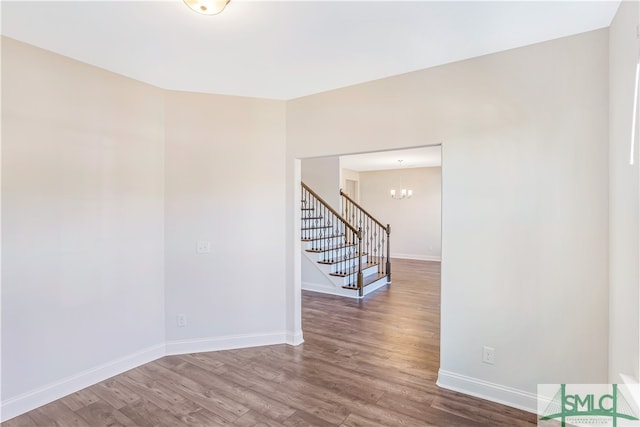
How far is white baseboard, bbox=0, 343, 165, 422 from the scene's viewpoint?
2047 mm

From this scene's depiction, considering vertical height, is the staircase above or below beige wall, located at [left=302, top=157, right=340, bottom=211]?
below

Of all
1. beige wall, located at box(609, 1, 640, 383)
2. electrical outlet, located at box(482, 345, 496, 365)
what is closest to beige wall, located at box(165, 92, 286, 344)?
electrical outlet, located at box(482, 345, 496, 365)

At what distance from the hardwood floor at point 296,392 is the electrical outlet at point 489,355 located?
11.5 inches

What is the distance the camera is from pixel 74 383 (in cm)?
233

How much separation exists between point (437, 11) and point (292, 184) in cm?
194

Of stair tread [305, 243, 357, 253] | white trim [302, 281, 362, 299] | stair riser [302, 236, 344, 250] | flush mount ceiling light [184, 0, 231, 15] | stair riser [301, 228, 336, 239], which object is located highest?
flush mount ceiling light [184, 0, 231, 15]

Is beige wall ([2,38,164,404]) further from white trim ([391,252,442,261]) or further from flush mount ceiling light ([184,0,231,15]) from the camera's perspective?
white trim ([391,252,442,261])

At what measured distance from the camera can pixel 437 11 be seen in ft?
5.74

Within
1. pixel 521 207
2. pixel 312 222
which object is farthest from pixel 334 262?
pixel 521 207

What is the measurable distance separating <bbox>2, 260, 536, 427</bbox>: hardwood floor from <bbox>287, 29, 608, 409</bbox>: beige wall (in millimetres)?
332

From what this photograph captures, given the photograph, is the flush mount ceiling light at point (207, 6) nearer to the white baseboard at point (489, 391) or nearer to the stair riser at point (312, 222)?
the white baseboard at point (489, 391)

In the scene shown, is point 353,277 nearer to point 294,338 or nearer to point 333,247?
point 333,247

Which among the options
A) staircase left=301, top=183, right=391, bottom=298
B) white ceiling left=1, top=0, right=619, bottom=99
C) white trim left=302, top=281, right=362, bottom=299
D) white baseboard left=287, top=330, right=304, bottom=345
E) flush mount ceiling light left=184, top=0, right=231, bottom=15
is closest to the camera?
flush mount ceiling light left=184, top=0, right=231, bottom=15

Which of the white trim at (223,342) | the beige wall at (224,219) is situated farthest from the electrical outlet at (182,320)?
the white trim at (223,342)
